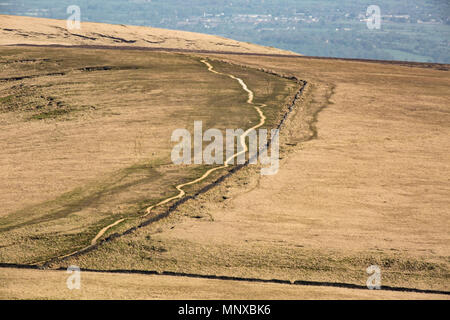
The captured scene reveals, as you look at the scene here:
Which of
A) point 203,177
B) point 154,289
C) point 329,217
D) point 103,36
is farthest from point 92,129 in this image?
point 103,36

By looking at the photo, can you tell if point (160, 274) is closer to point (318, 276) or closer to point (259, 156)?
point (318, 276)

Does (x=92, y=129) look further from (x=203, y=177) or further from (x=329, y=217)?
(x=329, y=217)

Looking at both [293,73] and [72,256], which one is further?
[293,73]

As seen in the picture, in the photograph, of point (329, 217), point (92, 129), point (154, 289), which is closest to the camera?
point (154, 289)

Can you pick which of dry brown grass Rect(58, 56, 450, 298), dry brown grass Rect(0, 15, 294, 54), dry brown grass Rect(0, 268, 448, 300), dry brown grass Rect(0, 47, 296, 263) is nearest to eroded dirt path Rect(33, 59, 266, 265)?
dry brown grass Rect(0, 47, 296, 263)

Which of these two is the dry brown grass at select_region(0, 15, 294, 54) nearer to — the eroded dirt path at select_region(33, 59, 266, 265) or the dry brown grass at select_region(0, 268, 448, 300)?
the eroded dirt path at select_region(33, 59, 266, 265)

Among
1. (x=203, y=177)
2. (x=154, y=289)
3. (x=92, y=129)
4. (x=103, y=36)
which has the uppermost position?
(x=103, y=36)

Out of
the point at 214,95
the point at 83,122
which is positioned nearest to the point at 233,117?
the point at 214,95

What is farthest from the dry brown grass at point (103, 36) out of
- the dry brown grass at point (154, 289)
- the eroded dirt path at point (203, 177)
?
the dry brown grass at point (154, 289)

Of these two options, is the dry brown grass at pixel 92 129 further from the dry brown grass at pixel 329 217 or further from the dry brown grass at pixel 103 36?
the dry brown grass at pixel 103 36

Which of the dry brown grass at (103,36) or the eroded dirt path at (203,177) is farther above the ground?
the dry brown grass at (103,36)

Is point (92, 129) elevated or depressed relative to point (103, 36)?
depressed
